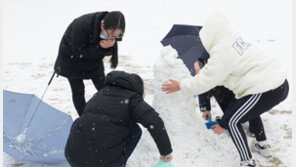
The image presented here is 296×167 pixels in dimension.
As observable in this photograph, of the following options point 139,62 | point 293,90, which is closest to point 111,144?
point 293,90

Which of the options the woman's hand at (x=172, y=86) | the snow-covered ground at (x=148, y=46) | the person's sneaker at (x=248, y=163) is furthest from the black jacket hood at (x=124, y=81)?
the person's sneaker at (x=248, y=163)

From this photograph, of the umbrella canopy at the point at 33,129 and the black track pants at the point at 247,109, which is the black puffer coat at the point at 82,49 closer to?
the umbrella canopy at the point at 33,129

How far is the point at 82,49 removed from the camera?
2537 millimetres

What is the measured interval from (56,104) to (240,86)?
9.07 feet

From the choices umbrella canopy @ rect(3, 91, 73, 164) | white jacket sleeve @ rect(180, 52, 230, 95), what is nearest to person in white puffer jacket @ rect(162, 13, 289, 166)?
white jacket sleeve @ rect(180, 52, 230, 95)

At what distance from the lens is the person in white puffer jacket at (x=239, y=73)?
2.11m

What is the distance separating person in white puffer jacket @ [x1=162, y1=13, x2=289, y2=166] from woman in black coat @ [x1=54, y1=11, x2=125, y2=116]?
29.9 inches

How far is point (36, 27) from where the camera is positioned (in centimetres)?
891

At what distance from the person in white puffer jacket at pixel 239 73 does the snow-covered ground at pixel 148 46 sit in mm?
520

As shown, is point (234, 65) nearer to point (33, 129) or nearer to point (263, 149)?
point (263, 149)

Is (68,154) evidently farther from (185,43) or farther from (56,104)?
(56,104)

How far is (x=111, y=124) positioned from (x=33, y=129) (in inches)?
46.0

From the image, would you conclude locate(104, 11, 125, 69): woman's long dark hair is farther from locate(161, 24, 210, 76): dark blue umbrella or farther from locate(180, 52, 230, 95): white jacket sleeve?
locate(161, 24, 210, 76): dark blue umbrella

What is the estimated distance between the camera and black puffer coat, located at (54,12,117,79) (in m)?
2.48
